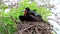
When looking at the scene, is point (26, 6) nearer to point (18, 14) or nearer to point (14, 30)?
point (18, 14)

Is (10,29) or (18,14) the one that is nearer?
(10,29)

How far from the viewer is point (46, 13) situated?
4.33 feet

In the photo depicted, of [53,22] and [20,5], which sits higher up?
[20,5]

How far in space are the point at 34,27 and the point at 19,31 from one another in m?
0.10

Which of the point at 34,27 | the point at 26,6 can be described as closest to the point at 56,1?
the point at 26,6

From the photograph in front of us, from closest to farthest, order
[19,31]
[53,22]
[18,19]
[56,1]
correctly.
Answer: [19,31] < [18,19] < [53,22] < [56,1]

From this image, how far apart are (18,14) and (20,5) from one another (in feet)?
0.25

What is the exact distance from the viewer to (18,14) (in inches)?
50.1

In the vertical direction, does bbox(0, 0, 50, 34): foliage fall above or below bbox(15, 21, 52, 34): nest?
above

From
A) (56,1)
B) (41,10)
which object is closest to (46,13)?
(41,10)

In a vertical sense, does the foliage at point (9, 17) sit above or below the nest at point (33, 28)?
above

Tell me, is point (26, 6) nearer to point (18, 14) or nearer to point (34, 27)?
point (18, 14)

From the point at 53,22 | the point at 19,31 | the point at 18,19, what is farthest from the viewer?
the point at 53,22

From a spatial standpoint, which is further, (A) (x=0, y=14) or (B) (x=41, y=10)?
(B) (x=41, y=10)
